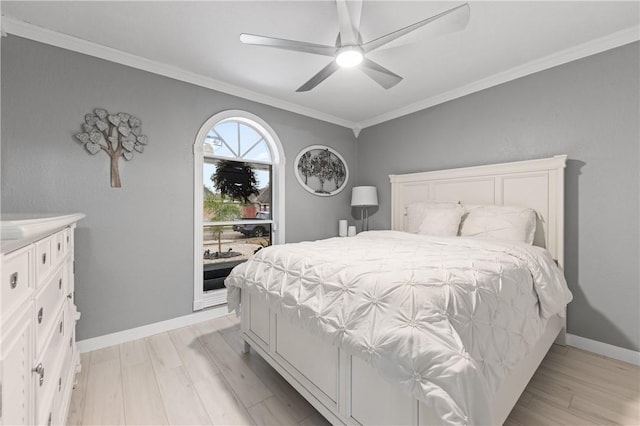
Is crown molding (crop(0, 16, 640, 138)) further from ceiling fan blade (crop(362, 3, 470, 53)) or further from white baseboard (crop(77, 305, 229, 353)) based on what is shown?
white baseboard (crop(77, 305, 229, 353))

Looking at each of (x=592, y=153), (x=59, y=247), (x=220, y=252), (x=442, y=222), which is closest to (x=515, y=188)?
(x=592, y=153)

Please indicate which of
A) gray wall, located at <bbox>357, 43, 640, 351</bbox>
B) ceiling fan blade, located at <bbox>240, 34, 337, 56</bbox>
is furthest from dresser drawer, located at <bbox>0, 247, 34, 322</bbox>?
gray wall, located at <bbox>357, 43, 640, 351</bbox>

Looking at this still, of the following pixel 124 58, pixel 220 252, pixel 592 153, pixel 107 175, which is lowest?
pixel 220 252

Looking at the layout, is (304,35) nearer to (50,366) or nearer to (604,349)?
(50,366)

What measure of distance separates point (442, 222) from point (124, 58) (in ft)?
11.0

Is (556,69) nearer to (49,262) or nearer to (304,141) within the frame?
(304,141)

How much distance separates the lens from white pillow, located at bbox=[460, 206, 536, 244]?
236cm

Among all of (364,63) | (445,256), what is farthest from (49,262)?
(364,63)

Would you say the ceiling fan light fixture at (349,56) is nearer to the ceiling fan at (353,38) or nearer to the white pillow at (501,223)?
the ceiling fan at (353,38)

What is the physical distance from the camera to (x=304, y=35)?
216 cm

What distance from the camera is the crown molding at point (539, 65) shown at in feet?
7.02

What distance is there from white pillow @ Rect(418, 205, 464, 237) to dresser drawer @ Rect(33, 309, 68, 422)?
280cm

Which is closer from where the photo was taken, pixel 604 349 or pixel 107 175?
pixel 604 349

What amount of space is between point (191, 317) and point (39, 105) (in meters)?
2.19
